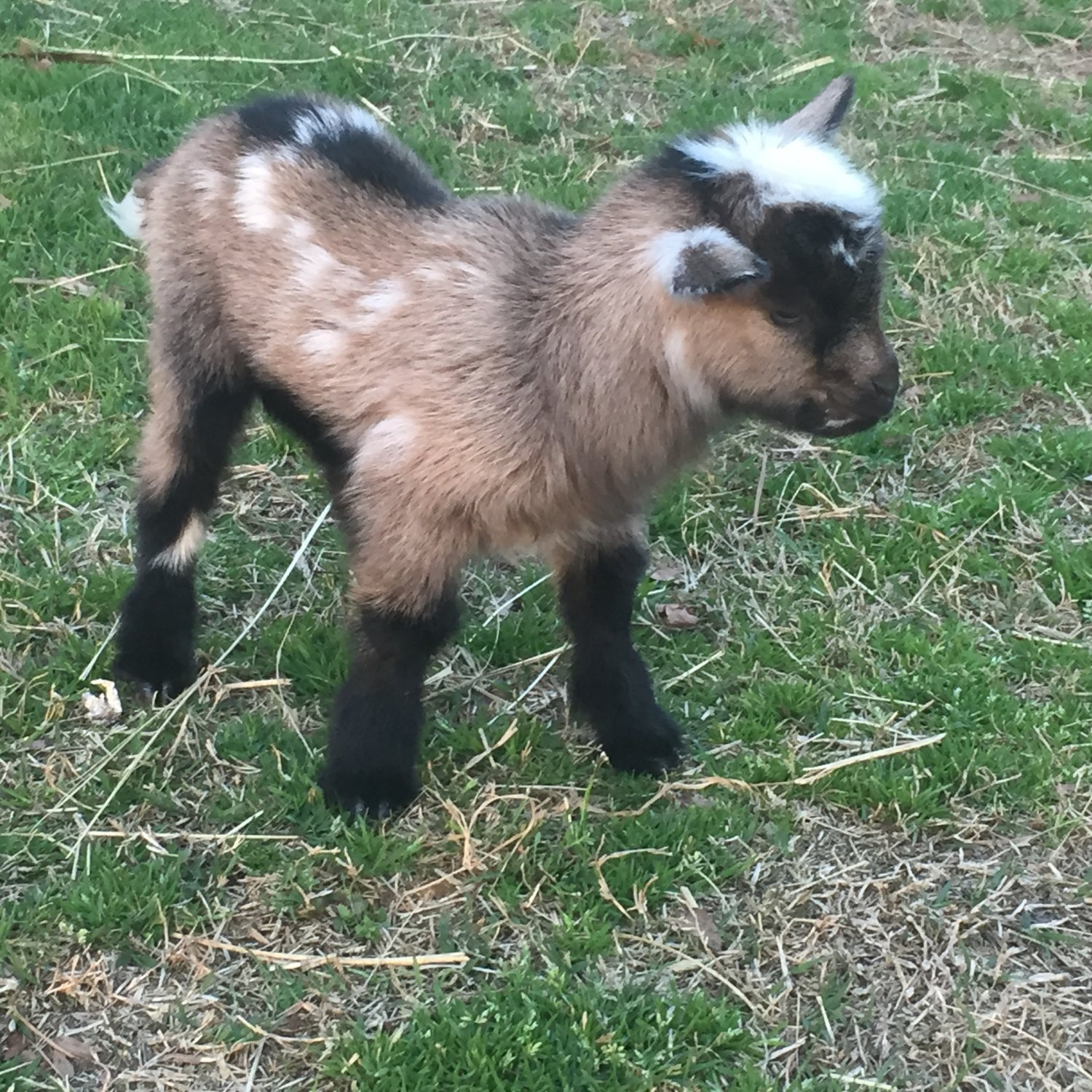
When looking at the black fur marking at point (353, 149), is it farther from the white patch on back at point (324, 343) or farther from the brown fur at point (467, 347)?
the white patch on back at point (324, 343)

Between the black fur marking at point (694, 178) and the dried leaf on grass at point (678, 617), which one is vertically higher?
the black fur marking at point (694, 178)

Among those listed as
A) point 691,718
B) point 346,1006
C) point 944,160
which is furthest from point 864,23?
point 346,1006

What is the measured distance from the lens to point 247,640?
11.8ft

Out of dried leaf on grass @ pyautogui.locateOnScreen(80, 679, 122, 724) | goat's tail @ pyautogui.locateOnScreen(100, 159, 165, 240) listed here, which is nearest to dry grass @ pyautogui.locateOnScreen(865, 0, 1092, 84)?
goat's tail @ pyautogui.locateOnScreen(100, 159, 165, 240)

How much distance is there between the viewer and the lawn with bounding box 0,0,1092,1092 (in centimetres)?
261

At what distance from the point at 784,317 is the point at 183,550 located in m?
1.91

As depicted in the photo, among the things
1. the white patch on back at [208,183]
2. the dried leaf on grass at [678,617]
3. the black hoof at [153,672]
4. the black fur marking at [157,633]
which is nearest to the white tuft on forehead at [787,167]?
the white patch on back at [208,183]

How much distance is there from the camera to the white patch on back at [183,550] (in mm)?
3434

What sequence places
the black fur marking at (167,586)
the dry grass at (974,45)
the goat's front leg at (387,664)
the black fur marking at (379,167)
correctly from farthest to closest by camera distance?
the dry grass at (974,45), the black fur marking at (167,586), the black fur marking at (379,167), the goat's front leg at (387,664)

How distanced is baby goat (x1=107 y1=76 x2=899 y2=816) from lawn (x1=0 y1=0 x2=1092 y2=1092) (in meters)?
0.26

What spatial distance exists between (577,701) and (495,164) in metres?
3.46

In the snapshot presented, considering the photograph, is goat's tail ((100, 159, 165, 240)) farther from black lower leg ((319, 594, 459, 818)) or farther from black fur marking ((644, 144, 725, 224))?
black fur marking ((644, 144, 725, 224))

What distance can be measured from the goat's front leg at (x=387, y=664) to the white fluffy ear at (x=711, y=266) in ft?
2.75

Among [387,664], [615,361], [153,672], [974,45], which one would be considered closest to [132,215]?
[153,672]
